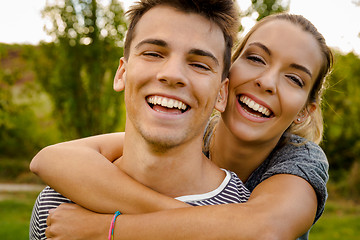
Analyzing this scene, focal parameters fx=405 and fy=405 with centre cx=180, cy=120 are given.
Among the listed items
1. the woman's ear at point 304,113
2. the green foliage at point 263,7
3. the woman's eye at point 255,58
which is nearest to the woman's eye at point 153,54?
the woman's eye at point 255,58

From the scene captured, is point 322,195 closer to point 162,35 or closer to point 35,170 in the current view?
point 162,35

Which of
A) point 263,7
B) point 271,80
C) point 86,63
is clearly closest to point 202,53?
point 271,80

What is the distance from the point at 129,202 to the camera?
2189 millimetres

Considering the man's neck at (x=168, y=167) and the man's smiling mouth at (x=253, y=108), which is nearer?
the man's neck at (x=168, y=167)

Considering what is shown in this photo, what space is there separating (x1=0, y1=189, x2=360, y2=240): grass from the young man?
5557 millimetres

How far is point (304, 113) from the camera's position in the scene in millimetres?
3170

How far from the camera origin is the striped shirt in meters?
2.28

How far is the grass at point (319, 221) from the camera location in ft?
23.8

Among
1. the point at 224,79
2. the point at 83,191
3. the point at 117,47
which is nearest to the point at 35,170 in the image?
the point at 83,191

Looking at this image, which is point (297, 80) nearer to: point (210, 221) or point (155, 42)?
point (155, 42)

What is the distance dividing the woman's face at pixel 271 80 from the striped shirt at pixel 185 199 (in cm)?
55

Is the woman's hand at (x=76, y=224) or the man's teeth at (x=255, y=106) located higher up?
the man's teeth at (x=255, y=106)

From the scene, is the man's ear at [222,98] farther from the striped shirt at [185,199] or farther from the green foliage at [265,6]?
the green foliage at [265,6]

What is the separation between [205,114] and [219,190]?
18.1 inches
